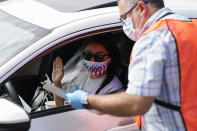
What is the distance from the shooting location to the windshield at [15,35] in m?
2.50

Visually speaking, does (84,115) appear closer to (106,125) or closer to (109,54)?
(106,125)

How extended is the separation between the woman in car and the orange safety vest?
1.02 metres

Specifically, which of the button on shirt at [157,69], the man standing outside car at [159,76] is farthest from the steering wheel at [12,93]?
the button on shirt at [157,69]

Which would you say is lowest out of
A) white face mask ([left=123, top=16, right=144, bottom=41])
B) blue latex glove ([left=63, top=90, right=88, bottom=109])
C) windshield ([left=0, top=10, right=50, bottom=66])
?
blue latex glove ([left=63, top=90, right=88, bottom=109])

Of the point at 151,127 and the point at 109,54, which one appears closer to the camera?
the point at 151,127

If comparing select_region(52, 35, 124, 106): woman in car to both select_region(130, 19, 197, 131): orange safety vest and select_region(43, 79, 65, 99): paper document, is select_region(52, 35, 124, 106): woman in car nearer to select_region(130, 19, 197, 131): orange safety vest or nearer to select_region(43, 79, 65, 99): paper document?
select_region(43, 79, 65, 99): paper document

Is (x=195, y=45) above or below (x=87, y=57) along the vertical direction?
above

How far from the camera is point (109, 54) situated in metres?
3.06

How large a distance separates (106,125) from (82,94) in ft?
1.92

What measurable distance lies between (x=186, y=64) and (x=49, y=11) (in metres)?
1.23

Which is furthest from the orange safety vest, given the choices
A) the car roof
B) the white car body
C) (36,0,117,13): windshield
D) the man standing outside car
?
(36,0,117,13): windshield

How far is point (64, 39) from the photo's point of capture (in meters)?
2.50

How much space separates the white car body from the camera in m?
2.40

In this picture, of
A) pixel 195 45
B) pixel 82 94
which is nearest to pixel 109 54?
pixel 82 94
